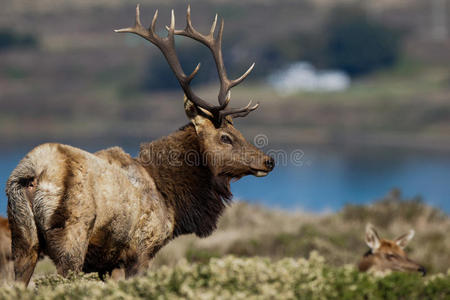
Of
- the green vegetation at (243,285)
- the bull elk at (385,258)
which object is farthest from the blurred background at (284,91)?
the green vegetation at (243,285)

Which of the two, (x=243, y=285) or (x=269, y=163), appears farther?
(x=269, y=163)

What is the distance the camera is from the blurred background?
2598 inches

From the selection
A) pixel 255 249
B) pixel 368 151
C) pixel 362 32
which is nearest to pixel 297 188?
pixel 368 151

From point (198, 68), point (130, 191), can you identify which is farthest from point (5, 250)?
point (198, 68)

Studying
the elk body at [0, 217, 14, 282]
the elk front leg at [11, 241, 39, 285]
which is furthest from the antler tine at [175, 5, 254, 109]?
the elk body at [0, 217, 14, 282]

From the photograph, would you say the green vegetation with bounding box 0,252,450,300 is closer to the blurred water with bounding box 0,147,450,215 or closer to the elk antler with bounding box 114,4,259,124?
the elk antler with bounding box 114,4,259,124

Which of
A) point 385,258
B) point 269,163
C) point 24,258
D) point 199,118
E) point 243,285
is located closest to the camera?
point 243,285

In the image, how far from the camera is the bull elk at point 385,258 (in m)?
8.52

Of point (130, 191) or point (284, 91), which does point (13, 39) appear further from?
point (130, 191)

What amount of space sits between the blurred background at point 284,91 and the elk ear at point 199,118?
43.4 meters

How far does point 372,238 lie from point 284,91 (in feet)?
261

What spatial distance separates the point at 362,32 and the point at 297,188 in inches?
2086

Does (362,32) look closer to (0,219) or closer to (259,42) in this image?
(259,42)

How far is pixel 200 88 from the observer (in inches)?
3238
